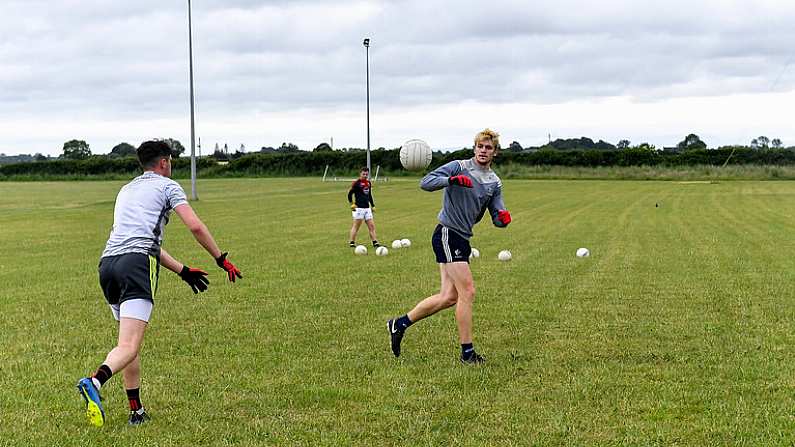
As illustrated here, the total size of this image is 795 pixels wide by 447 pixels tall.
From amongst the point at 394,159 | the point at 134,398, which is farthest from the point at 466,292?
the point at 394,159

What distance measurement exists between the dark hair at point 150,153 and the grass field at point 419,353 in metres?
1.87

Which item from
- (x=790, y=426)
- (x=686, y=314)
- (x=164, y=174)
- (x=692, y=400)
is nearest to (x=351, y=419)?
(x=164, y=174)

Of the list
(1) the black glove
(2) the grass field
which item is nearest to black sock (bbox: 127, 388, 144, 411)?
(2) the grass field

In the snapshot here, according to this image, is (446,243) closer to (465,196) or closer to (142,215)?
(465,196)

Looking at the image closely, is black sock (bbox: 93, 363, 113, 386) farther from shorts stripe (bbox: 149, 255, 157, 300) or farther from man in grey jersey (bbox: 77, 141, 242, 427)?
shorts stripe (bbox: 149, 255, 157, 300)

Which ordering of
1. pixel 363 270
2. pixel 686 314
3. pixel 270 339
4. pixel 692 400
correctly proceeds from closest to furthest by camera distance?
1. pixel 692 400
2. pixel 270 339
3. pixel 686 314
4. pixel 363 270

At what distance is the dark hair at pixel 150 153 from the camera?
636 cm

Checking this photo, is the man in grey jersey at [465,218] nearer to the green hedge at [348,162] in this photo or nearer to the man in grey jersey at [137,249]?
the man in grey jersey at [137,249]

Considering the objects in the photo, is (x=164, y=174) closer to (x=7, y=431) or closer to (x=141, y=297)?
(x=141, y=297)

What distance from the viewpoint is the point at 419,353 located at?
8789mm

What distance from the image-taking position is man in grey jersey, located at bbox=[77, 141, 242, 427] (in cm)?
613

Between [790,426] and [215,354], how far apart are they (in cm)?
509

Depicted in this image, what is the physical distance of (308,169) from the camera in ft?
324

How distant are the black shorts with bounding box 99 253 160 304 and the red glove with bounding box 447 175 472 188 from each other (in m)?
2.78
